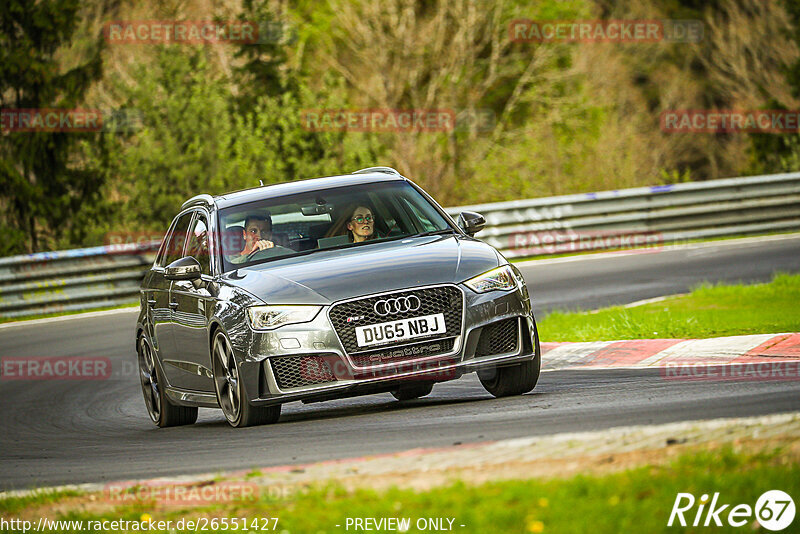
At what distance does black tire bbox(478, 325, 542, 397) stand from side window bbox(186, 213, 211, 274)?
2.19 m

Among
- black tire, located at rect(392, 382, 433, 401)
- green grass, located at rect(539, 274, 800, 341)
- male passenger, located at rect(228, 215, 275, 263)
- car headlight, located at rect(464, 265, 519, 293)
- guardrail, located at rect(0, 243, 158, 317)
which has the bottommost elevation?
guardrail, located at rect(0, 243, 158, 317)

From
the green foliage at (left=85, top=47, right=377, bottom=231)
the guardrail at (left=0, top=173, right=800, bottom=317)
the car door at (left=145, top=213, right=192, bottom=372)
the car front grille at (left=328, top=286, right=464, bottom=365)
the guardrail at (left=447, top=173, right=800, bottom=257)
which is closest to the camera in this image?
the car front grille at (left=328, top=286, right=464, bottom=365)

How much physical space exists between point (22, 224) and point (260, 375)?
65.3 feet

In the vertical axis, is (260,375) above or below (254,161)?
above

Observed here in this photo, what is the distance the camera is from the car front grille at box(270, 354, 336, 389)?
8438mm

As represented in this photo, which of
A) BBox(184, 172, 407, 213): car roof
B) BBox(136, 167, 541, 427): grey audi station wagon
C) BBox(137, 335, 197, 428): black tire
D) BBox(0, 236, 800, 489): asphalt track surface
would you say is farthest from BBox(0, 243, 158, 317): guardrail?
BBox(184, 172, 407, 213): car roof

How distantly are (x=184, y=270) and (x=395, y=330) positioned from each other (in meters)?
1.95

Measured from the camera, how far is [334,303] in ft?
27.6

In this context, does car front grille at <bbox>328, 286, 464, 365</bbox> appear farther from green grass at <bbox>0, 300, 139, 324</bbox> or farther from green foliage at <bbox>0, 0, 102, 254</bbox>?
green foliage at <bbox>0, 0, 102, 254</bbox>

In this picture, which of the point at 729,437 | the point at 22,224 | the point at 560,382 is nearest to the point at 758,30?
the point at 22,224

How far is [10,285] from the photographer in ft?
66.0

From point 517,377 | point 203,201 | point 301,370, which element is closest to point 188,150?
point 203,201

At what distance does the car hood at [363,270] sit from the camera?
8508mm

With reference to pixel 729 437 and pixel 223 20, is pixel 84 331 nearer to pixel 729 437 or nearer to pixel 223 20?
pixel 729 437
